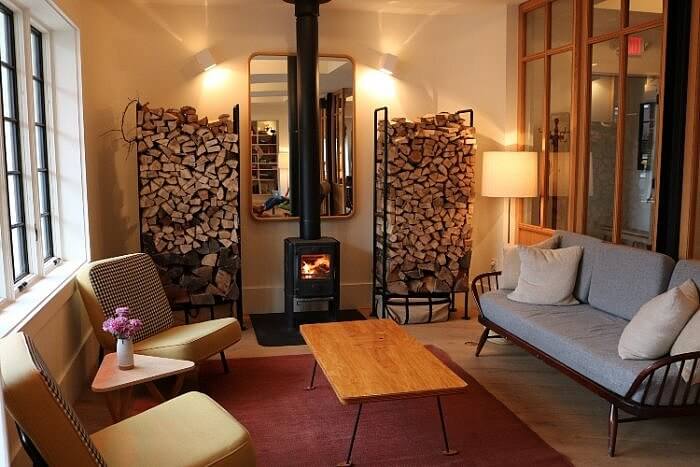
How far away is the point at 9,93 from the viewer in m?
3.71

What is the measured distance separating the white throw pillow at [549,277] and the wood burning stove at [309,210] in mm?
1526

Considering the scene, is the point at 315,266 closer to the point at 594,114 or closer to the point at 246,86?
the point at 246,86

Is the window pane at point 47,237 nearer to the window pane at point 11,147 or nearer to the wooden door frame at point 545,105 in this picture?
the window pane at point 11,147

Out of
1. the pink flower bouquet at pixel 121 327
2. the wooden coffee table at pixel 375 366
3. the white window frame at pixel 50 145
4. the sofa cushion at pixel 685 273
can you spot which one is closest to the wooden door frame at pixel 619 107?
the sofa cushion at pixel 685 273

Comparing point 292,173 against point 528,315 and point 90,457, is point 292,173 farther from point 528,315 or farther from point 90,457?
point 90,457

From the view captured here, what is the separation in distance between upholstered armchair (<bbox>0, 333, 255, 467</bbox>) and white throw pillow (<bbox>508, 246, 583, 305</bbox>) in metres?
2.39

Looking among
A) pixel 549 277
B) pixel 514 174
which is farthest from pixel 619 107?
pixel 549 277

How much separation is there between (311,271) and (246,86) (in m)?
1.68

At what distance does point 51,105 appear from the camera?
4281 mm

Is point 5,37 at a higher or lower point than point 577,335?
higher

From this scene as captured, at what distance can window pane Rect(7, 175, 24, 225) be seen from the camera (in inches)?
145

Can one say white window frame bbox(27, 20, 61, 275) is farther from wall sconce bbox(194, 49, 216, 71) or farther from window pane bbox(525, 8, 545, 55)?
window pane bbox(525, 8, 545, 55)

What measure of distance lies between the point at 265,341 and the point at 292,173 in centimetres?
152

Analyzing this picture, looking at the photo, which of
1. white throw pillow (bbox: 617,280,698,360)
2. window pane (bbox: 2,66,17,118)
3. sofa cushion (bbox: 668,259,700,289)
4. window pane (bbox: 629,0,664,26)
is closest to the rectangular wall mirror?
window pane (bbox: 2,66,17,118)
